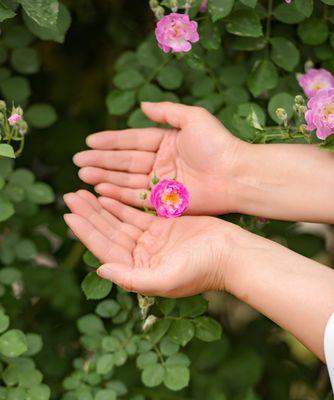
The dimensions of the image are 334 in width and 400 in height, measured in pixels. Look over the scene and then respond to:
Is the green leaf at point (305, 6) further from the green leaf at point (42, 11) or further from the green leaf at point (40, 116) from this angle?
the green leaf at point (40, 116)

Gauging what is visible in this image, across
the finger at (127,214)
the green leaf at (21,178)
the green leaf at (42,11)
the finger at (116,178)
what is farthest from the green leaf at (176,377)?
the green leaf at (42,11)

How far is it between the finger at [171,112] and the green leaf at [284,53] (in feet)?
0.76

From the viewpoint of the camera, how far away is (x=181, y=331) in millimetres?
1717

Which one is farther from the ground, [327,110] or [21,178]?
[327,110]

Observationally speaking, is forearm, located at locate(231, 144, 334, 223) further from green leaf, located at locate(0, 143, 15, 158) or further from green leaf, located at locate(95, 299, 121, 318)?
green leaf, located at locate(0, 143, 15, 158)

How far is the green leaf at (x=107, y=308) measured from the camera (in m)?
1.81

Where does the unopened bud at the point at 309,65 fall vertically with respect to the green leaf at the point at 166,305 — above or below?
above

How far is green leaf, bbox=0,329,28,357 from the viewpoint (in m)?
1.60

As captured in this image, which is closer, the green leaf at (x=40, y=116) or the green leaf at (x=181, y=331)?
the green leaf at (x=181, y=331)

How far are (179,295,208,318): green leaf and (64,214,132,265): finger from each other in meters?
0.16

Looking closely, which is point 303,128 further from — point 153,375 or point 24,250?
point 24,250

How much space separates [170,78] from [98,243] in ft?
1.58

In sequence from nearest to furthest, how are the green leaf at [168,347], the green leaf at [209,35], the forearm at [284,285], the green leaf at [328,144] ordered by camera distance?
1. the forearm at [284,285]
2. the green leaf at [328,144]
3. the green leaf at [168,347]
4. the green leaf at [209,35]

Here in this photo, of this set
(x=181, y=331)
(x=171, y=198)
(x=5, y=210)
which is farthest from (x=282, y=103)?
(x=5, y=210)
